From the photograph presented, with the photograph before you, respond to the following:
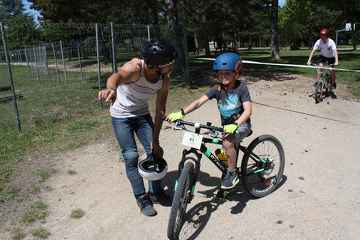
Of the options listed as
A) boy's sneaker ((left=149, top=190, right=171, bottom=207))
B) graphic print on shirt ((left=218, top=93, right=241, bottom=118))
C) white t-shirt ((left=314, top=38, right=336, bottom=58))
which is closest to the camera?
graphic print on shirt ((left=218, top=93, right=241, bottom=118))

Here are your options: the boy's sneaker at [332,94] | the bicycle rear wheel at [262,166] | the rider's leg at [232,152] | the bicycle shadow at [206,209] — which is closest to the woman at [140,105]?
the bicycle shadow at [206,209]

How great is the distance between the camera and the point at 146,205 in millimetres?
4410

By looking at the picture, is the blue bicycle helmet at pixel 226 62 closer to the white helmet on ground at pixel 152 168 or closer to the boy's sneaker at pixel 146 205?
the white helmet on ground at pixel 152 168

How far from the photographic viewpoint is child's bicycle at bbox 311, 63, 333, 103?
10219 millimetres

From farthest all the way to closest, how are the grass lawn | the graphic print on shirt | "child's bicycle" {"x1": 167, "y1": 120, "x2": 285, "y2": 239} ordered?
1. the grass lawn
2. the graphic print on shirt
3. "child's bicycle" {"x1": 167, "y1": 120, "x2": 285, "y2": 239}

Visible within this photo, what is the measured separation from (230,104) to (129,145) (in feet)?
3.54

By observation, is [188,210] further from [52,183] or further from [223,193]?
[52,183]

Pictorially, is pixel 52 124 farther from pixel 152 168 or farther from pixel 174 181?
pixel 152 168

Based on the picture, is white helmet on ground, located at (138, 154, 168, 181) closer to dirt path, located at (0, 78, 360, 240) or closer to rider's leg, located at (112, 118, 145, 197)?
rider's leg, located at (112, 118, 145, 197)

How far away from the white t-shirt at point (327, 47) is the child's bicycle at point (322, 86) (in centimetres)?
33

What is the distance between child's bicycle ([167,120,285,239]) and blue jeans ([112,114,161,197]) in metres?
0.50

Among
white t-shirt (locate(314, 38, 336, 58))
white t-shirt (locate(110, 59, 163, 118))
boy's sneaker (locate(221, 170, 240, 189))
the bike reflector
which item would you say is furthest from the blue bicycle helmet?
white t-shirt (locate(314, 38, 336, 58))

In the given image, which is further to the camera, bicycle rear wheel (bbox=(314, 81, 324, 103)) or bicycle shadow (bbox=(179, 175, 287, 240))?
bicycle rear wheel (bbox=(314, 81, 324, 103))

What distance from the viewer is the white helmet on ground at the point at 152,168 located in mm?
4234
